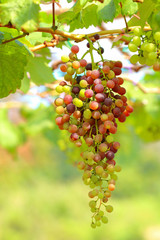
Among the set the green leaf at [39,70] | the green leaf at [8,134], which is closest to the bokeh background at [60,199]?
the green leaf at [8,134]

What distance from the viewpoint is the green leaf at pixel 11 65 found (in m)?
0.71

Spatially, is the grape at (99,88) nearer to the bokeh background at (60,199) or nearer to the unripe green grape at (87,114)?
the unripe green grape at (87,114)

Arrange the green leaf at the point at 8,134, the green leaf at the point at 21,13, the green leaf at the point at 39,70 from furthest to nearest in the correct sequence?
the green leaf at the point at 8,134 → the green leaf at the point at 39,70 → the green leaf at the point at 21,13

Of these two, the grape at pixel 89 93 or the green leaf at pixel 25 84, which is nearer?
the grape at pixel 89 93

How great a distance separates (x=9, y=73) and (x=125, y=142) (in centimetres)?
232

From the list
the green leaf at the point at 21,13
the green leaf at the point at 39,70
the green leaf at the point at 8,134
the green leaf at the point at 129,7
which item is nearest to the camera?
the green leaf at the point at 21,13

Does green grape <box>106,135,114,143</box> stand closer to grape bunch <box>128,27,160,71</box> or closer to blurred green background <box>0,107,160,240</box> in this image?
grape bunch <box>128,27,160,71</box>

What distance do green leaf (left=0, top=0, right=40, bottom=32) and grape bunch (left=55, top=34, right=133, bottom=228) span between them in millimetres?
120

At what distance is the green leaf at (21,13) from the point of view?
0.55 meters

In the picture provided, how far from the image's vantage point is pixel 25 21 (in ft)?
1.82

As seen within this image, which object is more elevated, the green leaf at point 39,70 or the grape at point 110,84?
the green leaf at point 39,70

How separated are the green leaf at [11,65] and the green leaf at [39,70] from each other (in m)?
0.31

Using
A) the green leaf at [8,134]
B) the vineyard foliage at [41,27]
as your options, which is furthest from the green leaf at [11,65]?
the green leaf at [8,134]

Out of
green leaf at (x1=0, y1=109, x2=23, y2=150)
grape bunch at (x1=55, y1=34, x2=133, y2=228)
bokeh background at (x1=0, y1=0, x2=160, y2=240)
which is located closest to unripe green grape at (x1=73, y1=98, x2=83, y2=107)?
grape bunch at (x1=55, y1=34, x2=133, y2=228)
